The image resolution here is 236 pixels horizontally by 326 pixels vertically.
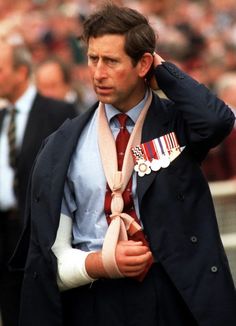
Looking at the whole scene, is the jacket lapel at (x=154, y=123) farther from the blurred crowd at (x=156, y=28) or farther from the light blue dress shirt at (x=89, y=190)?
the blurred crowd at (x=156, y=28)

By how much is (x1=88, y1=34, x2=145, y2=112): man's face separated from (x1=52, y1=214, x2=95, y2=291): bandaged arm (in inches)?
22.7

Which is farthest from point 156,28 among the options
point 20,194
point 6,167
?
point 20,194

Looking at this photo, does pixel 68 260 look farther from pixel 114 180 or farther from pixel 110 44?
pixel 110 44

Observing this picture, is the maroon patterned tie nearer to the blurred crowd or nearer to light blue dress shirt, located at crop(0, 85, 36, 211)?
light blue dress shirt, located at crop(0, 85, 36, 211)

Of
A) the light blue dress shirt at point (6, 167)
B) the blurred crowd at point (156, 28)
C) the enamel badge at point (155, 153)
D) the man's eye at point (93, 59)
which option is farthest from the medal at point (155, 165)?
the blurred crowd at point (156, 28)

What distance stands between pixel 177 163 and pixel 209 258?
421mm

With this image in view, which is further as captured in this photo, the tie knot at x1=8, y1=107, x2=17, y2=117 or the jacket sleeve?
the tie knot at x1=8, y1=107, x2=17, y2=117

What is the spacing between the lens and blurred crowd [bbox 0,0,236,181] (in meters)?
10.2

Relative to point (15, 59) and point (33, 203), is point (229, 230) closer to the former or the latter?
point (15, 59)

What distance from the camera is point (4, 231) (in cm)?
719

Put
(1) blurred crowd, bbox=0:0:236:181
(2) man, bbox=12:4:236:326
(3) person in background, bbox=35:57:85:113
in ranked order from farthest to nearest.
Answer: (1) blurred crowd, bbox=0:0:236:181 → (3) person in background, bbox=35:57:85:113 → (2) man, bbox=12:4:236:326

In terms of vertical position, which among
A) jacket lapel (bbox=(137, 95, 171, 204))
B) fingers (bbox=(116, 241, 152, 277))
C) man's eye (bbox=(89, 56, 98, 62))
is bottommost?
fingers (bbox=(116, 241, 152, 277))

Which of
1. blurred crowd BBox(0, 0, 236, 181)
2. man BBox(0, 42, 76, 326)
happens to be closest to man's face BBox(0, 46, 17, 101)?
man BBox(0, 42, 76, 326)

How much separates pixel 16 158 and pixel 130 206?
2491mm
